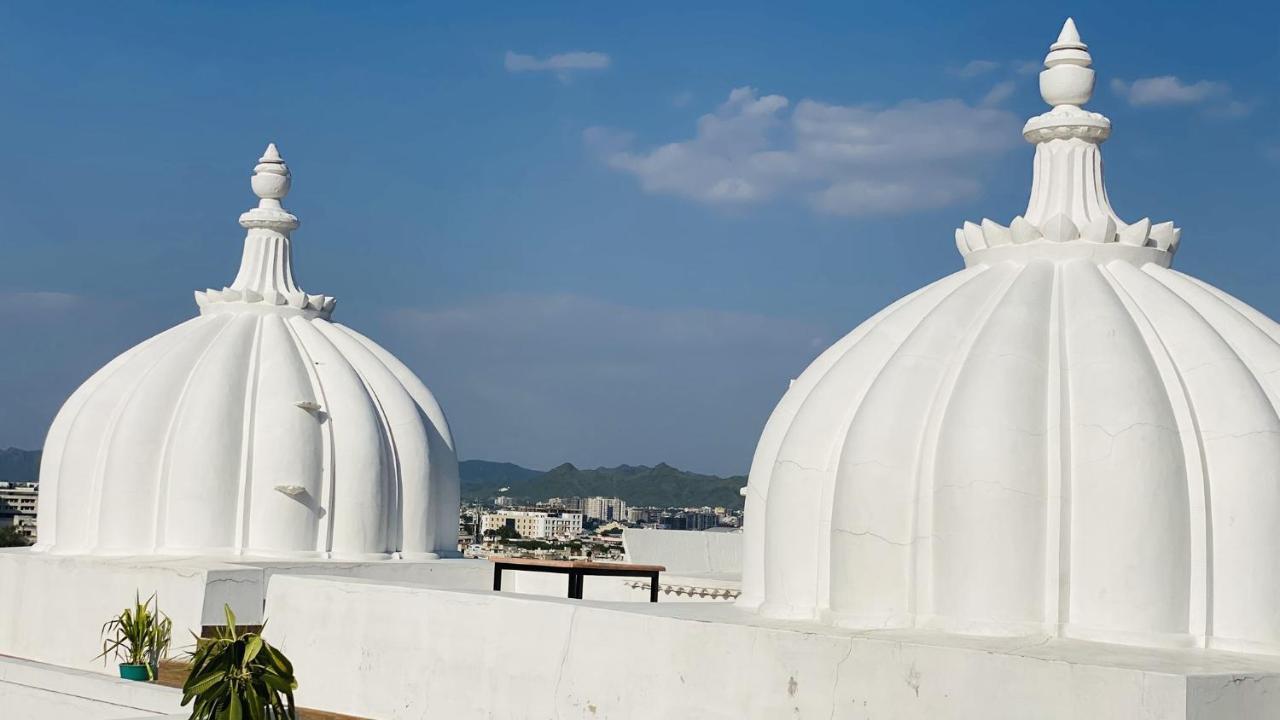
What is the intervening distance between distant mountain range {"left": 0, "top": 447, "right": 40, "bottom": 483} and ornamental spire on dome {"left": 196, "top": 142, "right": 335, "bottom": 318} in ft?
531

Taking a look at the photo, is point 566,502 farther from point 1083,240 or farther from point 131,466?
point 1083,240

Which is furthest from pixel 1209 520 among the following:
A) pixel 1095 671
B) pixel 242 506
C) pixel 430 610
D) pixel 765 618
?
pixel 242 506

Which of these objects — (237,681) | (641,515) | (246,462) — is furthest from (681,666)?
(641,515)

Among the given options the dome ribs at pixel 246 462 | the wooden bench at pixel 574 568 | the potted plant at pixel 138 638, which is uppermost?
the dome ribs at pixel 246 462

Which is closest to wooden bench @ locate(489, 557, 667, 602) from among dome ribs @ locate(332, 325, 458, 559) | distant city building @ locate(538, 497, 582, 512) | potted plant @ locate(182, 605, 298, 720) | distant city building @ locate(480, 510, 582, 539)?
potted plant @ locate(182, 605, 298, 720)

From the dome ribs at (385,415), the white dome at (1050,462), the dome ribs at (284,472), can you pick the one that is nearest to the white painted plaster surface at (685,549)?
the dome ribs at (385,415)

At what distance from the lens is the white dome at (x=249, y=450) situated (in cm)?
2448

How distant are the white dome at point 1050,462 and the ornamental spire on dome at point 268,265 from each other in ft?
43.5

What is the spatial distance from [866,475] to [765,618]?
185cm

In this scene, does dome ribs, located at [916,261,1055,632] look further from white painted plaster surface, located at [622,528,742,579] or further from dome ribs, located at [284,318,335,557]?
white painted plaster surface, located at [622,528,742,579]

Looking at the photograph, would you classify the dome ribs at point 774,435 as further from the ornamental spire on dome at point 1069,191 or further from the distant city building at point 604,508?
the distant city building at point 604,508

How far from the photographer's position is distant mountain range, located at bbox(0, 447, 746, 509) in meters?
136

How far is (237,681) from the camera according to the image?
46.0 ft

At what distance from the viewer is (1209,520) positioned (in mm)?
13492
